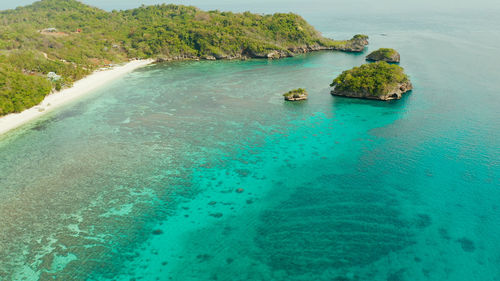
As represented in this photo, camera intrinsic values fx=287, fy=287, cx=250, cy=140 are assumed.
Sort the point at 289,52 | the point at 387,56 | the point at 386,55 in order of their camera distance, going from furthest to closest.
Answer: the point at 289,52 → the point at 386,55 → the point at 387,56

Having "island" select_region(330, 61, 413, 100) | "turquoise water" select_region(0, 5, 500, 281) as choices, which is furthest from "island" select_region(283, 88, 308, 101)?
"island" select_region(330, 61, 413, 100)

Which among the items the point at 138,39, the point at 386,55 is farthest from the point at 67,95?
the point at 386,55

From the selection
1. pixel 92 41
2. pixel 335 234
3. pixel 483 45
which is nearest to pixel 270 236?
pixel 335 234

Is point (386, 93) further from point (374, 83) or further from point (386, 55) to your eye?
point (386, 55)

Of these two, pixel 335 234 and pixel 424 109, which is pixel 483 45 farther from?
pixel 335 234

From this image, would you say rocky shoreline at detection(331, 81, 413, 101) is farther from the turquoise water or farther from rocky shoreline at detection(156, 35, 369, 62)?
rocky shoreline at detection(156, 35, 369, 62)

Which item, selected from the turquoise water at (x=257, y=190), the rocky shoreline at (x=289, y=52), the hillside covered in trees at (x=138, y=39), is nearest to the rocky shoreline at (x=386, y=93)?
the turquoise water at (x=257, y=190)
